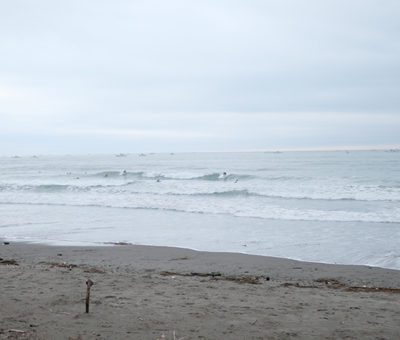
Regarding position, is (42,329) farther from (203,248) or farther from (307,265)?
(203,248)

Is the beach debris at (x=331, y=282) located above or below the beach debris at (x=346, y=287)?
below

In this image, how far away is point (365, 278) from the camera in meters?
7.38

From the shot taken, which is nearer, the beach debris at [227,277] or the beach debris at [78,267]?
the beach debris at [227,277]

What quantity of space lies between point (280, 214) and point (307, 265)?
26.6ft

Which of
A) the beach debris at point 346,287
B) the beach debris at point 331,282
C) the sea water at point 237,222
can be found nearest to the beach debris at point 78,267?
the sea water at point 237,222

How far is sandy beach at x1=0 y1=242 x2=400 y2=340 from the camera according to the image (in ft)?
14.5

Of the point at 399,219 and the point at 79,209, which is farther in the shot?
the point at 79,209

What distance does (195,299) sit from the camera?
5621 millimetres

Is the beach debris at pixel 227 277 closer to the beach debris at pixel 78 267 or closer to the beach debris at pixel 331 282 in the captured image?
the beach debris at pixel 331 282

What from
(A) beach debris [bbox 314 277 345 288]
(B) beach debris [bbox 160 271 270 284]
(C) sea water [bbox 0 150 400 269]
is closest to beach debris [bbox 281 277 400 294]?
(A) beach debris [bbox 314 277 345 288]

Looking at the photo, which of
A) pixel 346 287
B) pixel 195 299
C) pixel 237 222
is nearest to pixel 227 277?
pixel 195 299

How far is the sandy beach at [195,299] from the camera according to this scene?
4.42m

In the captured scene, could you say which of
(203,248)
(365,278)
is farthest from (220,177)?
(365,278)

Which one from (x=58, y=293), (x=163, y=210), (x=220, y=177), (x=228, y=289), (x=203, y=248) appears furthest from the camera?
(x=220, y=177)
